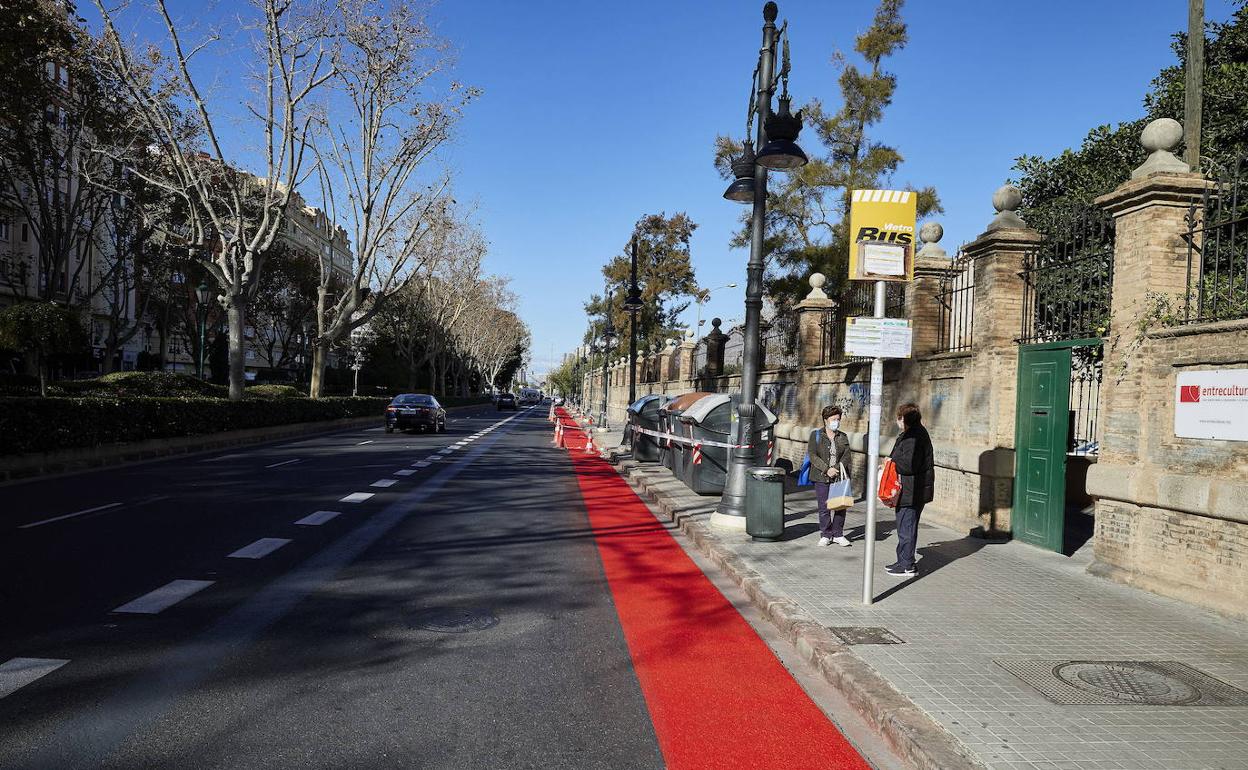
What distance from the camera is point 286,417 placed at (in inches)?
1104

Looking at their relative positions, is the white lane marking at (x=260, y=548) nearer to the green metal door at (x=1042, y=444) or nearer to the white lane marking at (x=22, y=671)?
the white lane marking at (x=22, y=671)

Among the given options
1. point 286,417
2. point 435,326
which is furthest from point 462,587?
point 435,326

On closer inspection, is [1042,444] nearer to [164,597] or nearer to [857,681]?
[857,681]

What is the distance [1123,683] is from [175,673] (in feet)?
18.0

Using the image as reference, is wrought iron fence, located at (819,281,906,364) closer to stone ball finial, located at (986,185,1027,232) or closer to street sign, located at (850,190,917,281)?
stone ball finial, located at (986,185,1027,232)

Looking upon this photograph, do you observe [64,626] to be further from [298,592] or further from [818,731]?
[818,731]

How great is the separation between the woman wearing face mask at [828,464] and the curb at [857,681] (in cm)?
126

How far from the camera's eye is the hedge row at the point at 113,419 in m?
14.2

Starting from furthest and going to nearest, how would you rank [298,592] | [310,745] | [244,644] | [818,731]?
[298,592] → [244,644] → [818,731] → [310,745]

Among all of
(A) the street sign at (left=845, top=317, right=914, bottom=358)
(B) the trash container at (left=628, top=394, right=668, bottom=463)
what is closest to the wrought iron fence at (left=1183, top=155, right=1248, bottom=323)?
(A) the street sign at (left=845, top=317, right=914, bottom=358)

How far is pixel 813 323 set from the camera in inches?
685

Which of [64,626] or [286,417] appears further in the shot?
[286,417]

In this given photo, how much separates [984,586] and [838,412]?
2645mm

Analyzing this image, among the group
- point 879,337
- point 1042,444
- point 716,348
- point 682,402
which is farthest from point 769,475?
point 716,348
